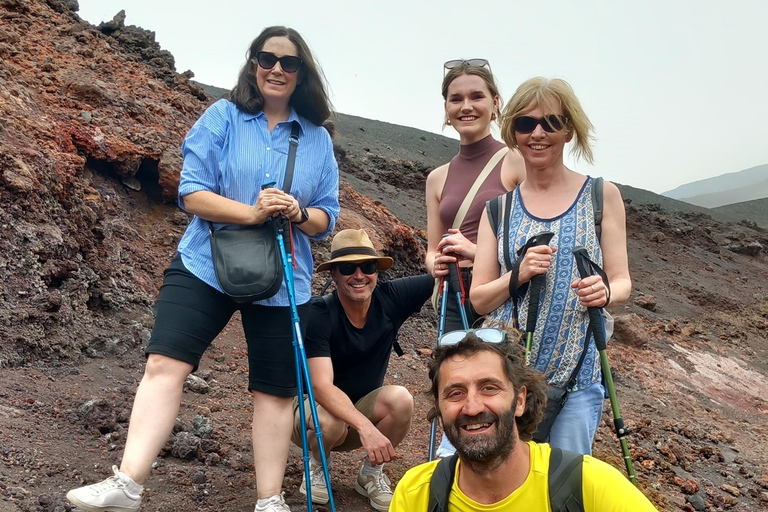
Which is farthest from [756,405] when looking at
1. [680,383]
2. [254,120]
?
[254,120]

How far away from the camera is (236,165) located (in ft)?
11.3

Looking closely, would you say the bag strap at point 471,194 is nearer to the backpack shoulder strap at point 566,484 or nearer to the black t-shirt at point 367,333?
the black t-shirt at point 367,333

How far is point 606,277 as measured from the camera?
2840 mm

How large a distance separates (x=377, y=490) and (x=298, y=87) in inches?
92.4

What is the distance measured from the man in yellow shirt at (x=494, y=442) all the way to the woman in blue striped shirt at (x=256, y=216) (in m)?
1.06

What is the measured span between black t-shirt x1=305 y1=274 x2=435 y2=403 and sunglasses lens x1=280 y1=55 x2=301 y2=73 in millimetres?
1325

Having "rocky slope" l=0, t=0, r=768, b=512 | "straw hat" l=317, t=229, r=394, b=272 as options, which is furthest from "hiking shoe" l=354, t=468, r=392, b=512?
"straw hat" l=317, t=229, r=394, b=272

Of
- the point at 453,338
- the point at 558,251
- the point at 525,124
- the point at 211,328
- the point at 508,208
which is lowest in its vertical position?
the point at 211,328

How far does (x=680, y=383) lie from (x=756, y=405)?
1.17 metres

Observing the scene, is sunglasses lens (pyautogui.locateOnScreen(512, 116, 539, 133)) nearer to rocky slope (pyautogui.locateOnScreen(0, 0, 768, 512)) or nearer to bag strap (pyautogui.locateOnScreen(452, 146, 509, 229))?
bag strap (pyautogui.locateOnScreen(452, 146, 509, 229))

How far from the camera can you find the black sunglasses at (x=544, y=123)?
293cm

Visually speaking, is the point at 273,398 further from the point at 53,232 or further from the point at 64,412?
the point at 53,232

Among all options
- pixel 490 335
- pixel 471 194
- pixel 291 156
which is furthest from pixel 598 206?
pixel 291 156

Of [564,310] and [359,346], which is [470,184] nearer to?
[564,310]
